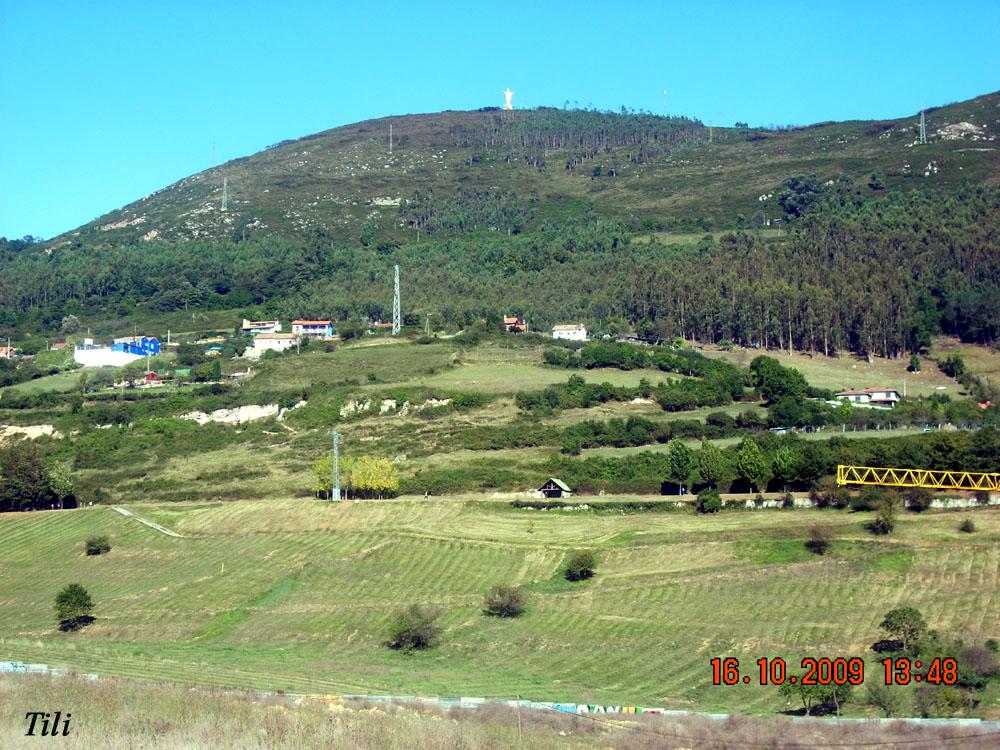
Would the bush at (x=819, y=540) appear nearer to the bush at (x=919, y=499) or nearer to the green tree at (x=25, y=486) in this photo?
the bush at (x=919, y=499)

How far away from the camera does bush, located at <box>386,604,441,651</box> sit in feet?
143

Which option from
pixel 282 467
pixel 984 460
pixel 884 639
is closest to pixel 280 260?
pixel 282 467

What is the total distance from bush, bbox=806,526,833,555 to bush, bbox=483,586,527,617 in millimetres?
11378

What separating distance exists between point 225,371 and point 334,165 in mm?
102961

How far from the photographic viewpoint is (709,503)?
58.1 m

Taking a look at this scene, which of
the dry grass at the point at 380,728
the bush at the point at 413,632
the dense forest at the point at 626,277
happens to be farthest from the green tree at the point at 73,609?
the dense forest at the point at 626,277

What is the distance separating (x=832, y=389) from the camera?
8506 cm

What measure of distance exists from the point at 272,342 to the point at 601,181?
84.8 m

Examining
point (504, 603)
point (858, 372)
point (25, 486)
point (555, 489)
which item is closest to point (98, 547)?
point (25, 486)

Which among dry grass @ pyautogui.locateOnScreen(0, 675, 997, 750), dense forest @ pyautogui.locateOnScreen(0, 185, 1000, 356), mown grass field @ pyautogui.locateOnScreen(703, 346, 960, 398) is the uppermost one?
dense forest @ pyautogui.locateOnScreen(0, 185, 1000, 356)

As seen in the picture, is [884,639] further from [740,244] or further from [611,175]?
[611,175]

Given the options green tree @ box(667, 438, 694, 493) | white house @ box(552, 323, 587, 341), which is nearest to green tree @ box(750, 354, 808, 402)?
green tree @ box(667, 438, 694, 493)

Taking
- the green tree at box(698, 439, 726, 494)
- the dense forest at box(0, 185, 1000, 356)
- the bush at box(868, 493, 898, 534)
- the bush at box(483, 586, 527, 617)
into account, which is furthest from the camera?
the dense forest at box(0, 185, 1000, 356)

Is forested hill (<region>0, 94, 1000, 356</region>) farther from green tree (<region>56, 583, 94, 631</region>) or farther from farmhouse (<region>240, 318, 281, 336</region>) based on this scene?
green tree (<region>56, 583, 94, 631</region>)
